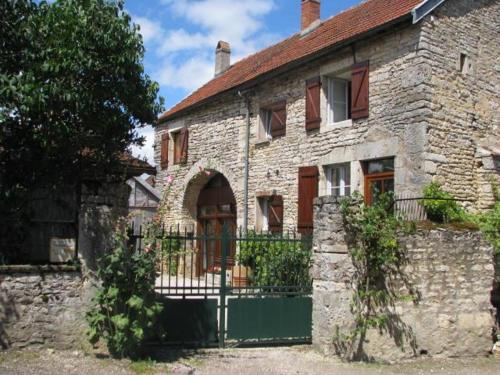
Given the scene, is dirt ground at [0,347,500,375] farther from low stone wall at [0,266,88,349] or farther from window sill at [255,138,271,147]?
window sill at [255,138,271,147]

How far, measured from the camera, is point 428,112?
33.1 ft

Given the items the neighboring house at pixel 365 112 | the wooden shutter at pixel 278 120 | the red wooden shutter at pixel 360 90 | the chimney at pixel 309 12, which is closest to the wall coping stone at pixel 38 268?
the neighboring house at pixel 365 112

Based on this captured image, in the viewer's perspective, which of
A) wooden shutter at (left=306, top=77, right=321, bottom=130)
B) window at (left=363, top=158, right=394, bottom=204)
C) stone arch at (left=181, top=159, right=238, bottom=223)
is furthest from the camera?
stone arch at (left=181, top=159, right=238, bottom=223)

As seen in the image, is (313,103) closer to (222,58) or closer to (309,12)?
(309,12)

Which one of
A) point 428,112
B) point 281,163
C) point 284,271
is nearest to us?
point 284,271

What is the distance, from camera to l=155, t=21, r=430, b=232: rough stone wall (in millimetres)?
10266

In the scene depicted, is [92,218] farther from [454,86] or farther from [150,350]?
[454,86]

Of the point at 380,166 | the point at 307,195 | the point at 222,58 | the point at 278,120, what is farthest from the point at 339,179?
the point at 222,58

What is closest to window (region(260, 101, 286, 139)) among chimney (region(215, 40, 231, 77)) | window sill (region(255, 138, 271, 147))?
window sill (region(255, 138, 271, 147))

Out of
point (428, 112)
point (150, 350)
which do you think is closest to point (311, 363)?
point (150, 350)

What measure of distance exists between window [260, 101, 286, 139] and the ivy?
252 inches

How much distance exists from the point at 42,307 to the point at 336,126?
7.36 m

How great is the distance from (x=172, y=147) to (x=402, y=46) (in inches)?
366

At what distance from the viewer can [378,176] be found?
1087cm
